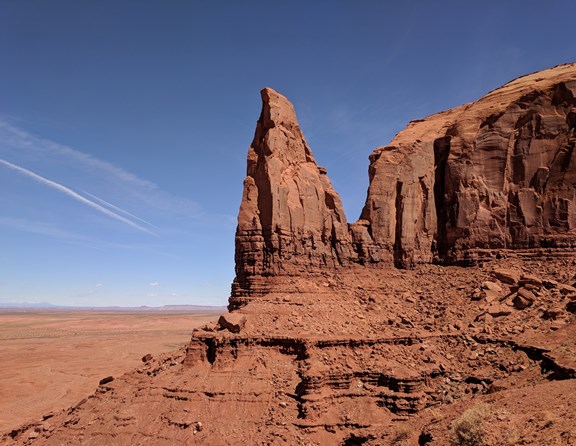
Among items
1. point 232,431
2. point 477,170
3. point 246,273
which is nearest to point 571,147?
point 477,170

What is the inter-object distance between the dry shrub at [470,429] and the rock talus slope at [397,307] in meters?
0.08

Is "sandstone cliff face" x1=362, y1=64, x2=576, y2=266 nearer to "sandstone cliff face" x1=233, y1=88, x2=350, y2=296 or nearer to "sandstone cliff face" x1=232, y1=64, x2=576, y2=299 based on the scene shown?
"sandstone cliff face" x1=232, y1=64, x2=576, y2=299

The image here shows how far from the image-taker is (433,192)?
43.4 meters

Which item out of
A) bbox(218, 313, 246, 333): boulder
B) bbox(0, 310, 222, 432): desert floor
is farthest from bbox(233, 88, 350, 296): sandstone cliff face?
bbox(0, 310, 222, 432): desert floor

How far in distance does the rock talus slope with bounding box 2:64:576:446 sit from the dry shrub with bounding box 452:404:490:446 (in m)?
0.08

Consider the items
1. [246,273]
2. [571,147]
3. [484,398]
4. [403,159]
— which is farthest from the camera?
[403,159]

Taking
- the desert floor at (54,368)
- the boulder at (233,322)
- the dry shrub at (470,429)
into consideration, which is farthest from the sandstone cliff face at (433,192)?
the desert floor at (54,368)

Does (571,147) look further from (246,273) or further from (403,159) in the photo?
(246,273)

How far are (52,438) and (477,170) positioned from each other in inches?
1468

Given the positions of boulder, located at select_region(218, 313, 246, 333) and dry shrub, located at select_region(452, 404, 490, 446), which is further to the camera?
boulder, located at select_region(218, 313, 246, 333)

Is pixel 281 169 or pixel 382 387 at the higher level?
pixel 281 169

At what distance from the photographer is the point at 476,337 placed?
31172mm

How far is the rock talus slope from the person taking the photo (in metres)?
24.8

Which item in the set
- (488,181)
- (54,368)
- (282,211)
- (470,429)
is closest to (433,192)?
(488,181)
